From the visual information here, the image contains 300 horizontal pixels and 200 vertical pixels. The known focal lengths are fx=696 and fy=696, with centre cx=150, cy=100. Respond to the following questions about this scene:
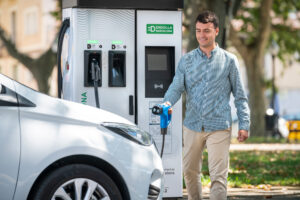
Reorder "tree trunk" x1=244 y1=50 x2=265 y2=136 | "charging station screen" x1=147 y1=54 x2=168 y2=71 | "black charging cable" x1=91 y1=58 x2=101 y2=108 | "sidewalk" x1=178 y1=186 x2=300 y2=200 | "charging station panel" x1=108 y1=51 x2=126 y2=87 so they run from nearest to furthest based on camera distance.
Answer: "black charging cable" x1=91 y1=58 x2=101 y2=108
"charging station panel" x1=108 y1=51 x2=126 y2=87
"charging station screen" x1=147 y1=54 x2=168 y2=71
"sidewalk" x1=178 y1=186 x2=300 y2=200
"tree trunk" x1=244 y1=50 x2=265 y2=136

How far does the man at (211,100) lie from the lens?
6352mm

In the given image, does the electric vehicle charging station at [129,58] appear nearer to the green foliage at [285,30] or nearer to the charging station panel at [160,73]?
the charging station panel at [160,73]

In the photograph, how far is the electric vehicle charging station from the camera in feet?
24.3

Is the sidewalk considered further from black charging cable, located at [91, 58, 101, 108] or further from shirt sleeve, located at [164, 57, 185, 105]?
shirt sleeve, located at [164, 57, 185, 105]

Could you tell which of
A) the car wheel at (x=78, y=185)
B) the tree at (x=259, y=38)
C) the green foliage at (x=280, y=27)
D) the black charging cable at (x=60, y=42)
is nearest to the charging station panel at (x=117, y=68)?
the black charging cable at (x=60, y=42)

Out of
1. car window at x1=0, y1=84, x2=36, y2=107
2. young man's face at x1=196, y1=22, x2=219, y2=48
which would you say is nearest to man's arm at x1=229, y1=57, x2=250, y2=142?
young man's face at x1=196, y1=22, x2=219, y2=48

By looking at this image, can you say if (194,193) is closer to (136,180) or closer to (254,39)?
(136,180)

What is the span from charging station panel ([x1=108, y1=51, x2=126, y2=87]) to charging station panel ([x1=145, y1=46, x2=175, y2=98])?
0.84 feet

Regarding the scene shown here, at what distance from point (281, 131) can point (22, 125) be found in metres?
20.4

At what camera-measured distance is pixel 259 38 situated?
79.0 feet

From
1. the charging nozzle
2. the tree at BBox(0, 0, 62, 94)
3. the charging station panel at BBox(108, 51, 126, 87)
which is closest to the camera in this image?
the charging nozzle

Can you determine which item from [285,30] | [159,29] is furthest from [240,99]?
[285,30]

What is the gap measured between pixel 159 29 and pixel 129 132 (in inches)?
85.0

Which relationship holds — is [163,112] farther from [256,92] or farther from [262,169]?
[256,92]
